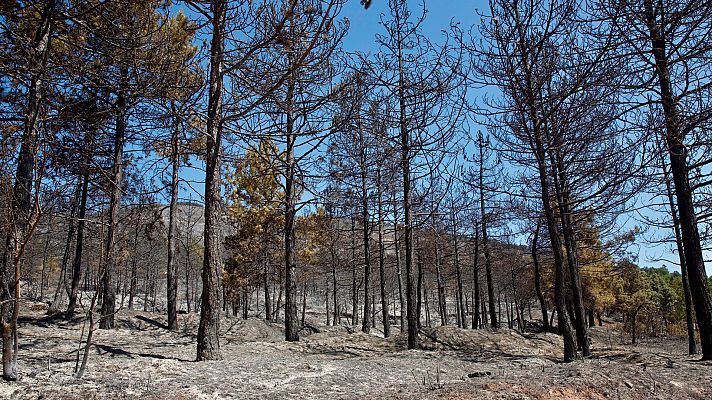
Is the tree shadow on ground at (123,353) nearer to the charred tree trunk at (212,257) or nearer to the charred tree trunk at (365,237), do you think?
the charred tree trunk at (212,257)

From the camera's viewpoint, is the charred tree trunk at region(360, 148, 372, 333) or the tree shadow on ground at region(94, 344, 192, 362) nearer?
the tree shadow on ground at region(94, 344, 192, 362)

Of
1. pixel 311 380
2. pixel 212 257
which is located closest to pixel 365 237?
pixel 212 257

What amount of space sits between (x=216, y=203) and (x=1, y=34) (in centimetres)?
346

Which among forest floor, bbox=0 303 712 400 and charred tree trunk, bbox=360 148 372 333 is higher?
charred tree trunk, bbox=360 148 372 333

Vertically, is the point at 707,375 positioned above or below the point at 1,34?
below

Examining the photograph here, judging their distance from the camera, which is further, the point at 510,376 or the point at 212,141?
the point at 212,141

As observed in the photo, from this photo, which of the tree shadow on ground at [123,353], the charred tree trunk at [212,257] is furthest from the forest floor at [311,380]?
the charred tree trunk at [212,257]

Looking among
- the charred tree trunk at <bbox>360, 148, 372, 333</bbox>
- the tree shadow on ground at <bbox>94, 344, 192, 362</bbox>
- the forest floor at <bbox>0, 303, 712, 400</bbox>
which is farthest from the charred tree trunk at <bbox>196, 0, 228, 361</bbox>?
the charred tree trunk at <bbox>360, 148, 372, 333</bbox>

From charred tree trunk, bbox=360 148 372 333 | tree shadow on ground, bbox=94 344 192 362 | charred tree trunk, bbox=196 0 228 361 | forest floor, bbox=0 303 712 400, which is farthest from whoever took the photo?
charred tree trunk, bbox=360 148 372 333

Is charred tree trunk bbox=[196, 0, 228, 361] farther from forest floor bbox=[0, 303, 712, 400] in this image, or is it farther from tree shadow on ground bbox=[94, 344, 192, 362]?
tree shadow on ground bbox=[94, 344, 192, 362]

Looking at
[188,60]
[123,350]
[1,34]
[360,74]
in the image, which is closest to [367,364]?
[123,350]

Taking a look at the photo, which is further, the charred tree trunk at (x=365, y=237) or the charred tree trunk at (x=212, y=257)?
the charred tree trunk at (x=365, y=237)

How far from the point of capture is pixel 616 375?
5914mm

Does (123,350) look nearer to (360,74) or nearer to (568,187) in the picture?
(360,74)
